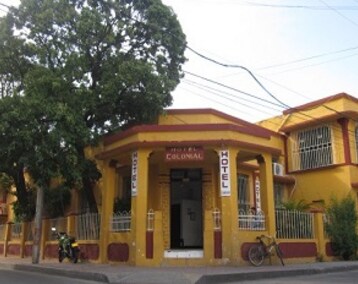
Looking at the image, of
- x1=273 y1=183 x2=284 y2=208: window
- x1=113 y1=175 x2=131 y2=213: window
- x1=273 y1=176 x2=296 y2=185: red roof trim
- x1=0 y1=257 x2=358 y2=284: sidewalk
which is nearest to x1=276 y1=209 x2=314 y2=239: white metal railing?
x1=0 y1=257 x2=358 y2=284: sidewalk

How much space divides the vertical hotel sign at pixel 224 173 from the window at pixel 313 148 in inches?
302

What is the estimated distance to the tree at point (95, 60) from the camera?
53.1 feet

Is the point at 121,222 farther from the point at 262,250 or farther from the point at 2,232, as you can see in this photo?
the point at 2,232

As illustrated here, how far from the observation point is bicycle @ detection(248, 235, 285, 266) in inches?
581

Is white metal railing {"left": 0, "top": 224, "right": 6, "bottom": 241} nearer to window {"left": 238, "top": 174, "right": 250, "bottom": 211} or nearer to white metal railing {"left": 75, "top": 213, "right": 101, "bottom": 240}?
white metal railing {"left": 75, "top": 213, "right": 101, "bottom": 240}

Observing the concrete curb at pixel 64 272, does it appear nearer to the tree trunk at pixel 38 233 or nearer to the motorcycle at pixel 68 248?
the tree trunk at pixel 38 233

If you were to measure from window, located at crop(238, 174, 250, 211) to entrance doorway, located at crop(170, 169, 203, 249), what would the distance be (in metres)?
2.41

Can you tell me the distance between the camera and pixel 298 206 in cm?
1838

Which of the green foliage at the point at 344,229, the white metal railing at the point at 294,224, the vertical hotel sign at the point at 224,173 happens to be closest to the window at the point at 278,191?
the green foliage at the point at 344,229

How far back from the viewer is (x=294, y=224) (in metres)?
16.9

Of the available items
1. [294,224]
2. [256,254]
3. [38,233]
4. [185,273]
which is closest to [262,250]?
[256,254]

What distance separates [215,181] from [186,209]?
1662mm

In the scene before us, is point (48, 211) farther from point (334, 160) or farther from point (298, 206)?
point (334, 160)

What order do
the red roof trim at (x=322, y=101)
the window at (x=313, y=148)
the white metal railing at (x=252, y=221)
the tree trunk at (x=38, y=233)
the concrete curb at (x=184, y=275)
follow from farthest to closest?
the window at (x=313, y=148) → the red roof trim at (x=322, y=101) → the tree trunk at (x=38, y=233) → the white metal railing at (x=252, y=221) → the concrete curb at (x=184, y=275)
